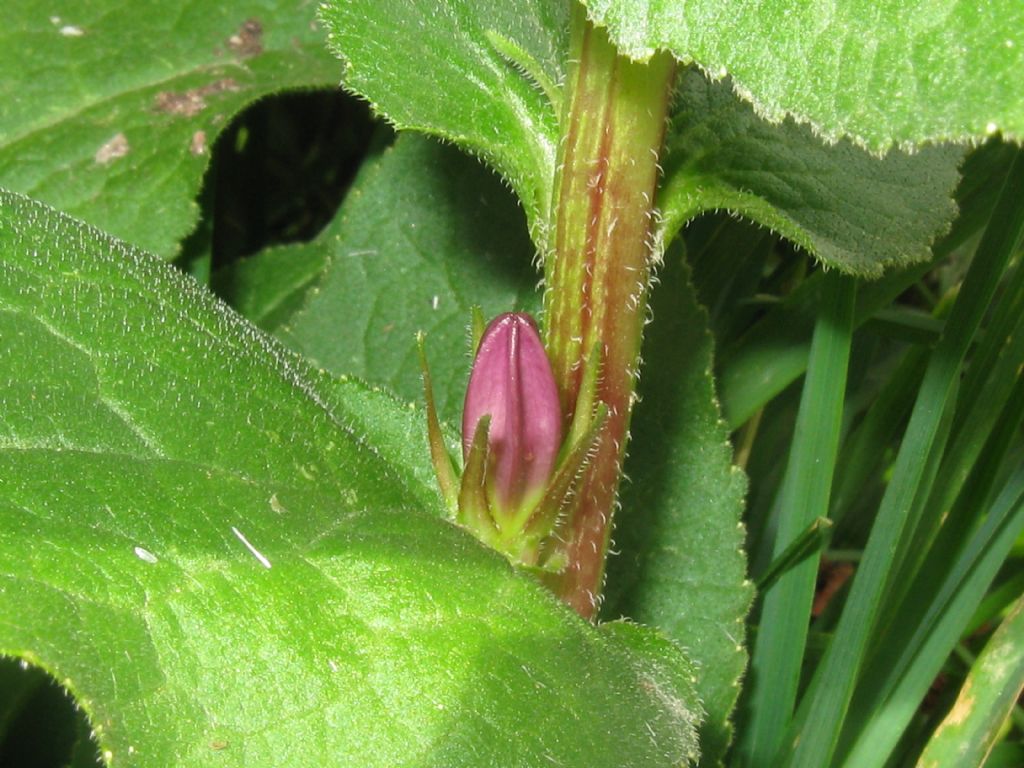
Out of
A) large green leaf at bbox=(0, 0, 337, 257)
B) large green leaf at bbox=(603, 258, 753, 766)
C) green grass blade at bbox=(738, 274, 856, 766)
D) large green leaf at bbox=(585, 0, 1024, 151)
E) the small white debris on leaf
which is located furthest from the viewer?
large green leaf at bbox=(0, 0, 337, 257)

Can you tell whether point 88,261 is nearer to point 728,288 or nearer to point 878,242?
point 878,242

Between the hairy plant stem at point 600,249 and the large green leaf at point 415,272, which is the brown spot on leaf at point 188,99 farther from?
the hairy plant stem at point 600,249

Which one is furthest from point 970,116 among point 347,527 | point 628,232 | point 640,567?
point 640,567

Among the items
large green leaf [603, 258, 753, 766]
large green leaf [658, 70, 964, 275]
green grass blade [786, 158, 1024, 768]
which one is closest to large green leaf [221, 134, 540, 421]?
large green leaf [603, 258, 753, 766]

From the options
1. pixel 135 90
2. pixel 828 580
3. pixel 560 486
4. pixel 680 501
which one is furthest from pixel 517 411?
pixel 828 580

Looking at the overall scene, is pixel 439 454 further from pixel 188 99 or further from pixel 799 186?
pixel 188 99

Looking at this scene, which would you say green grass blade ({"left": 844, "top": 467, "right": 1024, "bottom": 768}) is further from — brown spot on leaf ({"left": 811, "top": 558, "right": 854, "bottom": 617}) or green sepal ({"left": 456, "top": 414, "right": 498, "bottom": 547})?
brown spot on leaf ({"left": 811, "top": 558, "right": 854, "bottom": 617})
